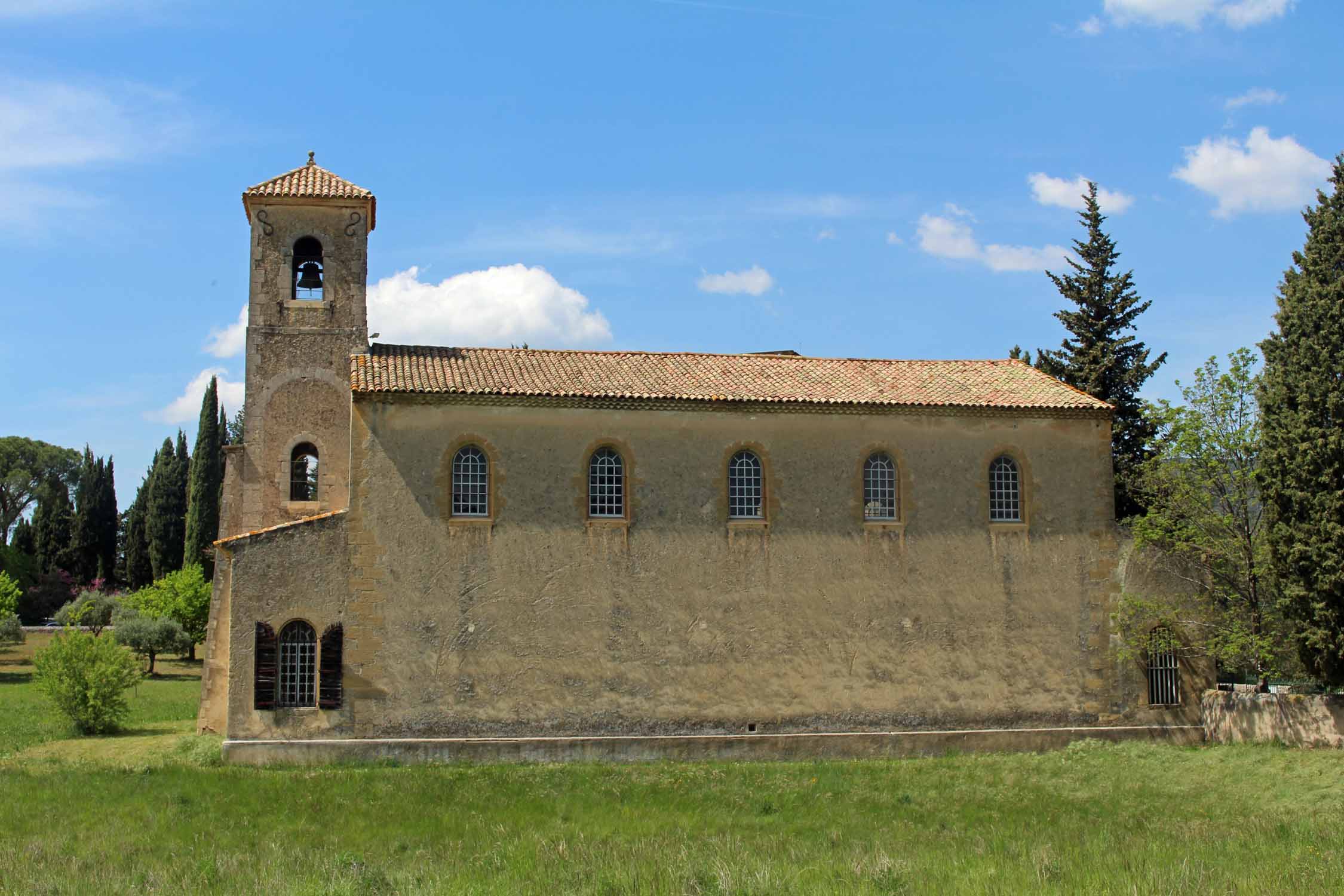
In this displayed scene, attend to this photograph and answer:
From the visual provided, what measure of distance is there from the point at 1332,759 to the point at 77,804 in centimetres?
2159

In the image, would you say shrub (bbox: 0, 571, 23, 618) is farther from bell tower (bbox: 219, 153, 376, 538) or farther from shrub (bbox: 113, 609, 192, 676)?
bell tower (bbox: 219, 153, 376, 538)

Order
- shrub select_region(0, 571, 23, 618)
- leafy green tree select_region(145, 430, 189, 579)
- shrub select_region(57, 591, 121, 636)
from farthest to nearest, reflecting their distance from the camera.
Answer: leafy green tree select_region(145, 430, 189, 579) → shrub select_region(57, 591, 121, 636) → shrub select_region(0, 571, 23, 618)

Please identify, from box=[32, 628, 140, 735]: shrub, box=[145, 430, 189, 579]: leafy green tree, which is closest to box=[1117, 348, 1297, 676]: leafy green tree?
box=[32, 628, 140, 735]: shrub

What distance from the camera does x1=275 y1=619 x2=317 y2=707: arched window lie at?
23938 millimetres

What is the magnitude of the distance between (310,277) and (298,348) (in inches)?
74.3

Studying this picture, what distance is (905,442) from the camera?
26766 mm

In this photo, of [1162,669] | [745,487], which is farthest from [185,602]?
[1162,669]

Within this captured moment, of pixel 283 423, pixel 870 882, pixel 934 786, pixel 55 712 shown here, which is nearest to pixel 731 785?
pixel 934 786

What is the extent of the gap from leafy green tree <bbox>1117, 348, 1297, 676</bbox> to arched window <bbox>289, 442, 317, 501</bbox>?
Result: 18.3m

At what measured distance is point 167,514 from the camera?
6575 centimetres

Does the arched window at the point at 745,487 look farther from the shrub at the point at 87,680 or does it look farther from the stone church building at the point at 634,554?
the shrub at the point at 87,680

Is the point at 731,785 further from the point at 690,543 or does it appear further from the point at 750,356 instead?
the point at 750,356

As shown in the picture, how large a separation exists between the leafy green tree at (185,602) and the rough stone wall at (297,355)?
27665 mm

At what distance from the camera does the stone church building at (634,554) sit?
24250 millimetres
